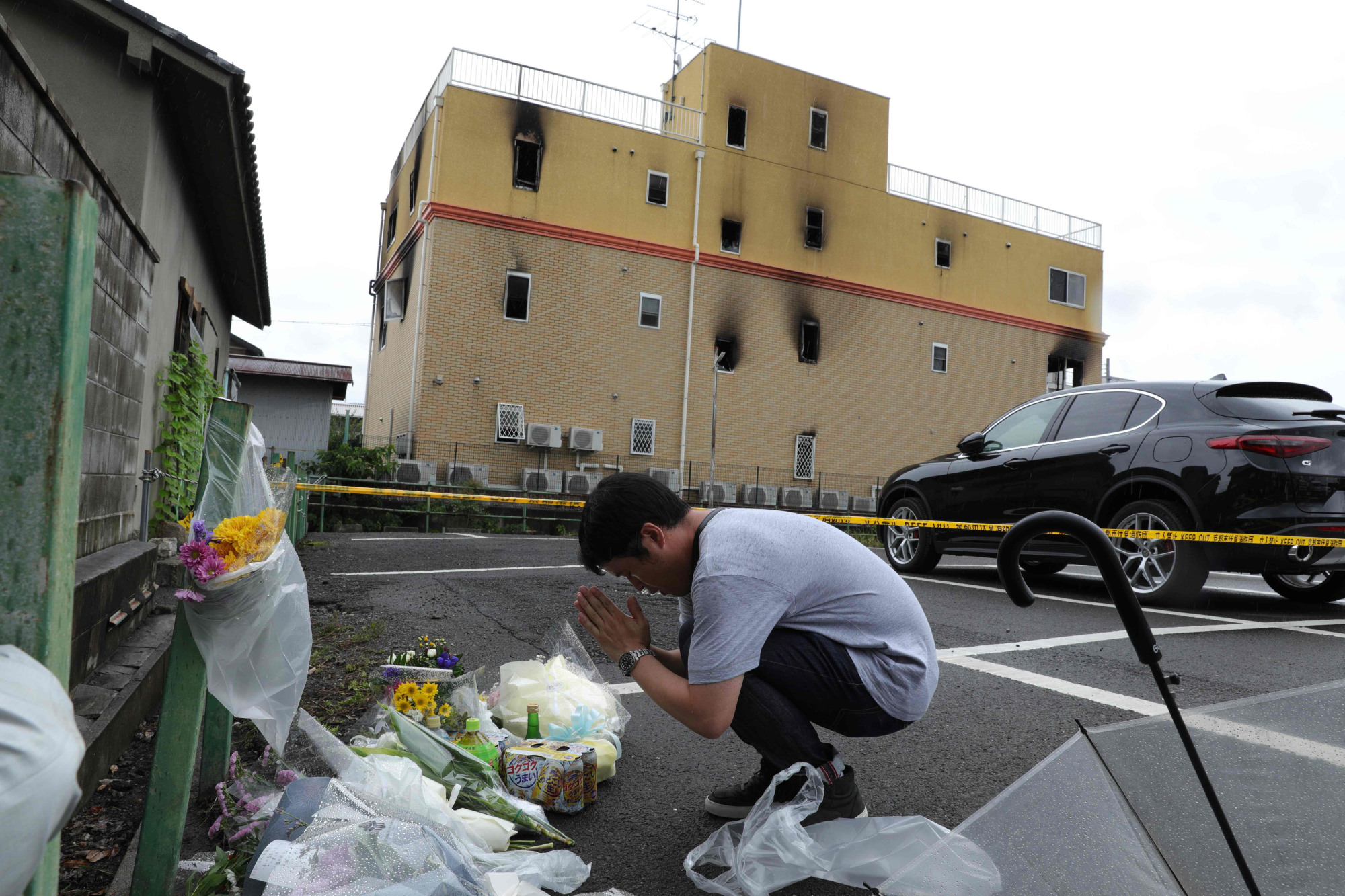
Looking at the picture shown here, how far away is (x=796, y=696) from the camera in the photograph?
8.55 feet

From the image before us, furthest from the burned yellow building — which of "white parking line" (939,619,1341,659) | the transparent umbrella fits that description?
the transparent umbrella

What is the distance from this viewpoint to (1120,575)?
1541mm

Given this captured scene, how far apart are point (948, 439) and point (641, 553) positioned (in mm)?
23289

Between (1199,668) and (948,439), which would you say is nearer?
(1199,668)

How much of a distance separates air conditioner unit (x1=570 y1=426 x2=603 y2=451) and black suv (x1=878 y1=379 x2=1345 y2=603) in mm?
11984

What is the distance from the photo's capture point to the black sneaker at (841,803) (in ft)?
8.32

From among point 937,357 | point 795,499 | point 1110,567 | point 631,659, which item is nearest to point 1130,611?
point 1110,567

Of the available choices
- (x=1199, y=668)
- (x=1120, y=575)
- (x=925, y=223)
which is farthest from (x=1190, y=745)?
(x=925, y=223)

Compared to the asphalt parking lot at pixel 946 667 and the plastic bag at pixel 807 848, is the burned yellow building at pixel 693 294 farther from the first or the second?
the plastic bag at pixel 807 848

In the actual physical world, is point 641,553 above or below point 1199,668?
above

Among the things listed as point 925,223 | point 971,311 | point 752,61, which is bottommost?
point 971,311

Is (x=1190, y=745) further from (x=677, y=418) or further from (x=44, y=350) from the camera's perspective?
(x=677, y=418)

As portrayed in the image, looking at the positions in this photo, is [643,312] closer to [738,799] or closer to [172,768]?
[738,799]

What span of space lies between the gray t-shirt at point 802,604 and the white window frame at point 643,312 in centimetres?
1813
